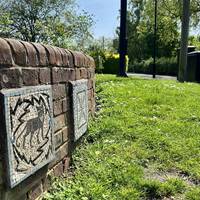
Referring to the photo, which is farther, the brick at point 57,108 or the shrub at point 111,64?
the shrub at point 111,64

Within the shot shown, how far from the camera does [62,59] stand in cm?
399

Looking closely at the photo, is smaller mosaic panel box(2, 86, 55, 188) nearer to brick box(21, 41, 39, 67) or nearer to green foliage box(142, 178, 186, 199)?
brick box(21, 41, 39, 67)

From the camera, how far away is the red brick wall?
278 centimetres

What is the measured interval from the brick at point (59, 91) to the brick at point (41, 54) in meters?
0.30

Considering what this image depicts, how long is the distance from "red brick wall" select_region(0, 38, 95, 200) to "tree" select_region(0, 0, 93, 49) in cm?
1944

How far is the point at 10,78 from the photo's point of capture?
2.80 m

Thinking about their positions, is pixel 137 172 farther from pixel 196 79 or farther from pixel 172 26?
pixel 172 26

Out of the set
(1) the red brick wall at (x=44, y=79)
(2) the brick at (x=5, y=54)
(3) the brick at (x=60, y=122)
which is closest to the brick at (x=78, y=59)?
(1) the red brick wall at (x=44, y=79)

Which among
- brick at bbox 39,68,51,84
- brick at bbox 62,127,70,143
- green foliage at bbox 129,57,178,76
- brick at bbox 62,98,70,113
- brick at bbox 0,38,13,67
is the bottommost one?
green foliage at bbox 129,57,178,76

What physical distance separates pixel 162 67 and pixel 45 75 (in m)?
38.5

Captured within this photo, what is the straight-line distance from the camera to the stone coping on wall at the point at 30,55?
2756 millimetres

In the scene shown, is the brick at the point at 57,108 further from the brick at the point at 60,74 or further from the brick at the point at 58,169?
the brick at the point at 58,169

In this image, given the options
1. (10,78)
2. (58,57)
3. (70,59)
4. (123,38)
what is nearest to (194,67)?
(123,38)

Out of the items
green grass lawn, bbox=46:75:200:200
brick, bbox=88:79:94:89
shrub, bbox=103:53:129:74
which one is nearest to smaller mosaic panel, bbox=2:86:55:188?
green grass lawn, bbox=46:75:200:200
